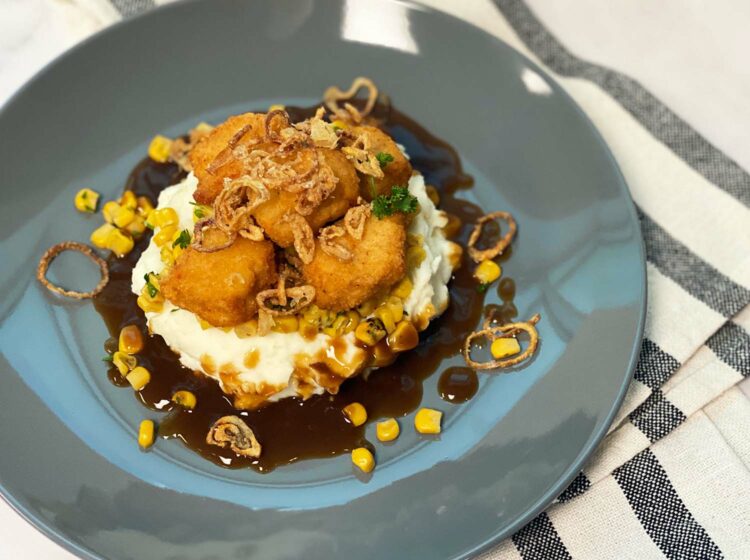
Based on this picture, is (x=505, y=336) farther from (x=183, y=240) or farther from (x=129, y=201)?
(x=129, y=201)

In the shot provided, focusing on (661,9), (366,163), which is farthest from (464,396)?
(661,9)

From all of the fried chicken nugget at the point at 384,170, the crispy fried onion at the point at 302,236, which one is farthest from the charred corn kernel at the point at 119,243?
the fried chicken nugget at the point at 384,170

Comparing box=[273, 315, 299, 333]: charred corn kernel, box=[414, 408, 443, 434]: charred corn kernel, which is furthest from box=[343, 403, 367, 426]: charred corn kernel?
box=[273, 315, 299, 333]: charred corn kernel

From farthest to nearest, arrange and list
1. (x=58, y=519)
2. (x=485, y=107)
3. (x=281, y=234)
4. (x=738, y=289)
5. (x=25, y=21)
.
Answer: (x=25, y=21), (x=485, y=107), (x=738, y=289), (x=281, y=234), (x=58, y=519)

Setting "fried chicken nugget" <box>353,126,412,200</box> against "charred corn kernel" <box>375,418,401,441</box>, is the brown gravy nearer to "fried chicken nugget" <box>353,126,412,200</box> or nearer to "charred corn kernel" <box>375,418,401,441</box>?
"charred corn kernel" <box>375,418,401,441</box>

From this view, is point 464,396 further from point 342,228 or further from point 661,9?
point 661,9

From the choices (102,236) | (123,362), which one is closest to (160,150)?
(102,236)

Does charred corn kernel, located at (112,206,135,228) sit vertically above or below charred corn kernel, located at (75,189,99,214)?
below
